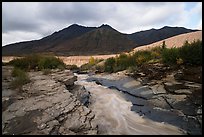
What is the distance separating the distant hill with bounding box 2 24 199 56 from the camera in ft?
293

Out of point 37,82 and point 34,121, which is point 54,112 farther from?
point 37,82

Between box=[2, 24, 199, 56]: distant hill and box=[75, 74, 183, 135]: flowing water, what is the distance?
2607 inches

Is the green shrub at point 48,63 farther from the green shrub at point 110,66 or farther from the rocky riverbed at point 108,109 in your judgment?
the rocky riverbed at point 108,109

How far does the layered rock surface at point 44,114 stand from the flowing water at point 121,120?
564mm

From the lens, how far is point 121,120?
269 inches

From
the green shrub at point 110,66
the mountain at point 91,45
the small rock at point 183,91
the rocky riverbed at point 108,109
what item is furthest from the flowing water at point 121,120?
the mountain at point 91,45

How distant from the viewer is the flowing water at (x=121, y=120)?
590cm

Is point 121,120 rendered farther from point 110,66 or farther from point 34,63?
point 110,66

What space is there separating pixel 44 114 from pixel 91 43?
9080 centimetres

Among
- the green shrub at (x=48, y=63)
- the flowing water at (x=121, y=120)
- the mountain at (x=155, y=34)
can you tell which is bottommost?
the flowing water at (x=121, y=120)

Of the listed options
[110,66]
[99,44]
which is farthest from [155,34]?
[110,66]

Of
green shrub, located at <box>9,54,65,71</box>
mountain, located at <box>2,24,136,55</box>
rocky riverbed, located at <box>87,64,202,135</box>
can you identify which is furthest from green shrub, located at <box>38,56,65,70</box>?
mountain, located at <box>2,24,136,55</box>

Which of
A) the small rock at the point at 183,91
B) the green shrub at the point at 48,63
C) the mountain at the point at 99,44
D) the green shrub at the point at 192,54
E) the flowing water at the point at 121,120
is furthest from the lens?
the mountain at the point at 99,44

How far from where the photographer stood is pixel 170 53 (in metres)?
11.9
